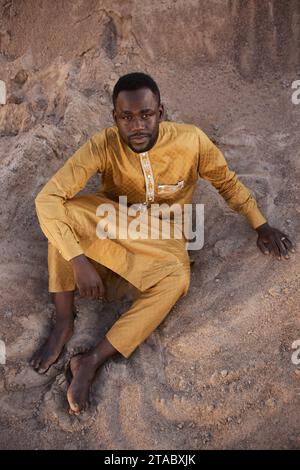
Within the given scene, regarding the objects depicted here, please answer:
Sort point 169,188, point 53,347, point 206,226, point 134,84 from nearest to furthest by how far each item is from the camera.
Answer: point 134,84 < point 53,347 < point 169,188 < point 206,226

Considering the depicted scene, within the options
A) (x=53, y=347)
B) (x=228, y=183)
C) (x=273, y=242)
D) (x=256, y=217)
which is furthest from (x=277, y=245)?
(x=53, y=347)

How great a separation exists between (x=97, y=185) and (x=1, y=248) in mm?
541

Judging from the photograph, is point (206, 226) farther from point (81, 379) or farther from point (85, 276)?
point (81, 379)

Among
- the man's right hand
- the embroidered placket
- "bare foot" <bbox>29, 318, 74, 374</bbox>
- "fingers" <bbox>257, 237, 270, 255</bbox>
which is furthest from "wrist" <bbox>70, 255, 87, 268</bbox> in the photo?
"fingers" <bbox>257, 237, 270, 255</bbox>

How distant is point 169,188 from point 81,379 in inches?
32.4

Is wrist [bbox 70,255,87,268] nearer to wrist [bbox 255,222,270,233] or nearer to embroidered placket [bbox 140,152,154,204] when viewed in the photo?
embroidered placket [bbox 140,152,154,204]

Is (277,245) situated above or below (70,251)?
below

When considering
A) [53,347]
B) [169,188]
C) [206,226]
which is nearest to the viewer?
[53,347]

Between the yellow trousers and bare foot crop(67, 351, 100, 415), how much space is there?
0.10 meters

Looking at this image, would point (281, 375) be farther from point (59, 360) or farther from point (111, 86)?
point (111, 86)

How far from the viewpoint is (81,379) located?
1983mm

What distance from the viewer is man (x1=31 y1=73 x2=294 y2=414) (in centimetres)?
199

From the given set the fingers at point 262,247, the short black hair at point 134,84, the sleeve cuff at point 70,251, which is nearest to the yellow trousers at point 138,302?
the sleeve cuff at point 70,251

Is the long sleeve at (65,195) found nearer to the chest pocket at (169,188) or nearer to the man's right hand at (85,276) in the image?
the man's right hand at (85,276)
